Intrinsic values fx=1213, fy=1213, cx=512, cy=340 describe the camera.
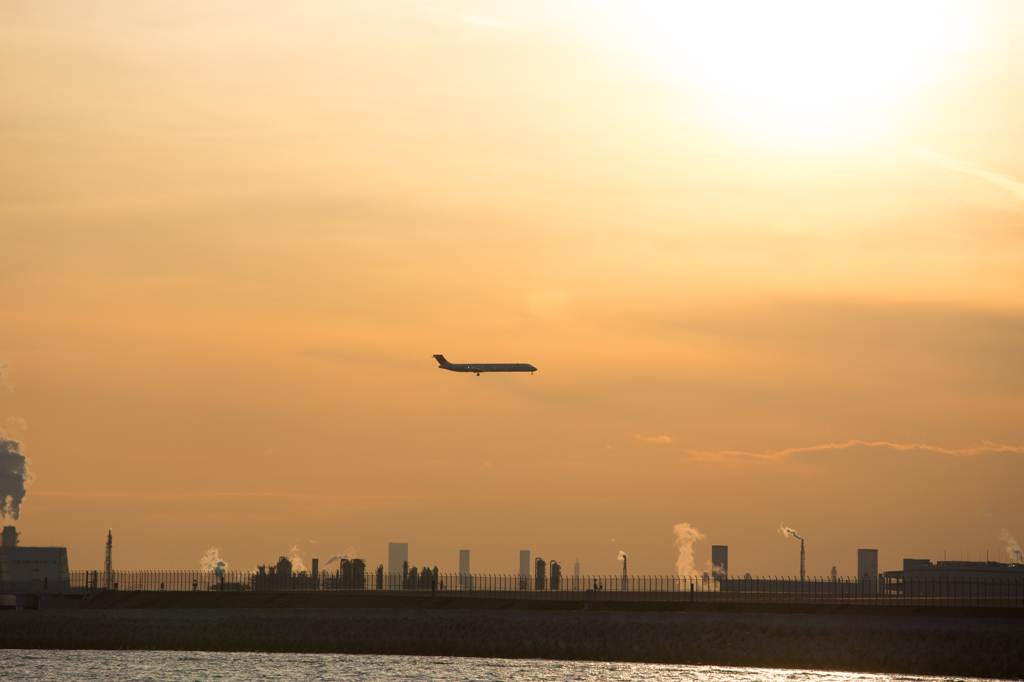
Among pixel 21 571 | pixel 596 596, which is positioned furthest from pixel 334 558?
pixel 596 596

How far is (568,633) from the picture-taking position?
95125 mm

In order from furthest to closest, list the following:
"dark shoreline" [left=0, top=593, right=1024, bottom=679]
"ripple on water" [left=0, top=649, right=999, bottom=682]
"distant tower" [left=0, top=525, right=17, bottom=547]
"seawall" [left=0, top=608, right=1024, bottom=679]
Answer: "distant tower" [left=0, top=525, right=17, bottom=547] → "dark shoreline" [left=0, top=593, right=1024, bottom=679] → "seawall" [left=0, top=608, right=1024, bottom=679] → "ripple on water" [left=0, top=649, right=999, bottom=682]

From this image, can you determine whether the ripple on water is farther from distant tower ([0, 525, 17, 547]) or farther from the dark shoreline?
distant tower ([0, 525, 17, 547])

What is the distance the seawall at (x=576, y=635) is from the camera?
82.6m

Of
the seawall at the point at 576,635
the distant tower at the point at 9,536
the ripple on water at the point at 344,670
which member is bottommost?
the ripple on water at the point at 344,670

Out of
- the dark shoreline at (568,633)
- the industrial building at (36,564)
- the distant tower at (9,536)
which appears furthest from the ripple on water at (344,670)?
the distant tower at (9,536)

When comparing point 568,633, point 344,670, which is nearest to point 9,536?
point 344,670

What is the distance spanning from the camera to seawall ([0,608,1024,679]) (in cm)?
8262

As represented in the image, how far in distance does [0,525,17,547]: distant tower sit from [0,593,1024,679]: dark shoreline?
41288 millimetres

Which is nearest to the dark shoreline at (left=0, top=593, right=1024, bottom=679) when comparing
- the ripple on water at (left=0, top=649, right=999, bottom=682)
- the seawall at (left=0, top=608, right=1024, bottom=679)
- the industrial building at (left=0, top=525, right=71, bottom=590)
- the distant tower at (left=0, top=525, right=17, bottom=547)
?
the seawall at (left=0, top=608, right=1024, bottom=679)

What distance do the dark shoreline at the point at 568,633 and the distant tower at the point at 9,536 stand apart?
4129cm

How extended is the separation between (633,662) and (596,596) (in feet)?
71.1

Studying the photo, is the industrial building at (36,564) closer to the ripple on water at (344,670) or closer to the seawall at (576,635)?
the seawall at (576,635)

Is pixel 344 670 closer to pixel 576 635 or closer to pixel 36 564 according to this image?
pixel 576 635
